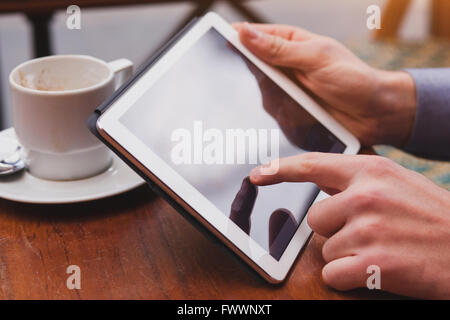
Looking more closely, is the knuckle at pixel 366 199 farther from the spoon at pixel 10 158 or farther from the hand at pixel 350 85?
the spoon at pixel 10 158

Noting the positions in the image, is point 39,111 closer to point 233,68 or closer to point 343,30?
point 233,68

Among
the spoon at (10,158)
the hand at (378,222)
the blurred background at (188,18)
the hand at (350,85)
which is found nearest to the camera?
the hand at (378,222)

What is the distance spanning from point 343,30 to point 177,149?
197 cm

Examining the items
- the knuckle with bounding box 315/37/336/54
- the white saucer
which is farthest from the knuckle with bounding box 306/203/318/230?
the knuckle with bounding box 315/37/336/54

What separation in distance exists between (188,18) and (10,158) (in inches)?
49.7

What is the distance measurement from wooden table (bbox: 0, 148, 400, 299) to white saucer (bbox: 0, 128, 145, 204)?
0.02 meters

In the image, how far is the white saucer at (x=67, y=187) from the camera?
56 centimetres

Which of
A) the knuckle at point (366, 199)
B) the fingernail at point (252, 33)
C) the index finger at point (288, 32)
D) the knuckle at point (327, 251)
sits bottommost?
the knuckle at point (327, 251)

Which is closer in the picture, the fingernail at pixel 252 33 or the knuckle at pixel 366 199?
the knuckle at pixel 366 199

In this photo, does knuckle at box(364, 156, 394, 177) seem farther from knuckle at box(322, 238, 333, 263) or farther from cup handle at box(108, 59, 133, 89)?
cup handle at box(108, 59, 133, 89)

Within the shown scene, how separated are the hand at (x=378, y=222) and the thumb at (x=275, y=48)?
0.21 metres

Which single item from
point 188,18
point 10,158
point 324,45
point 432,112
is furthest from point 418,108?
point 188,18

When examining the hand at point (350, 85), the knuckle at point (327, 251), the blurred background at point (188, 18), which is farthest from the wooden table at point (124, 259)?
the blurred background at point (188, 18)
